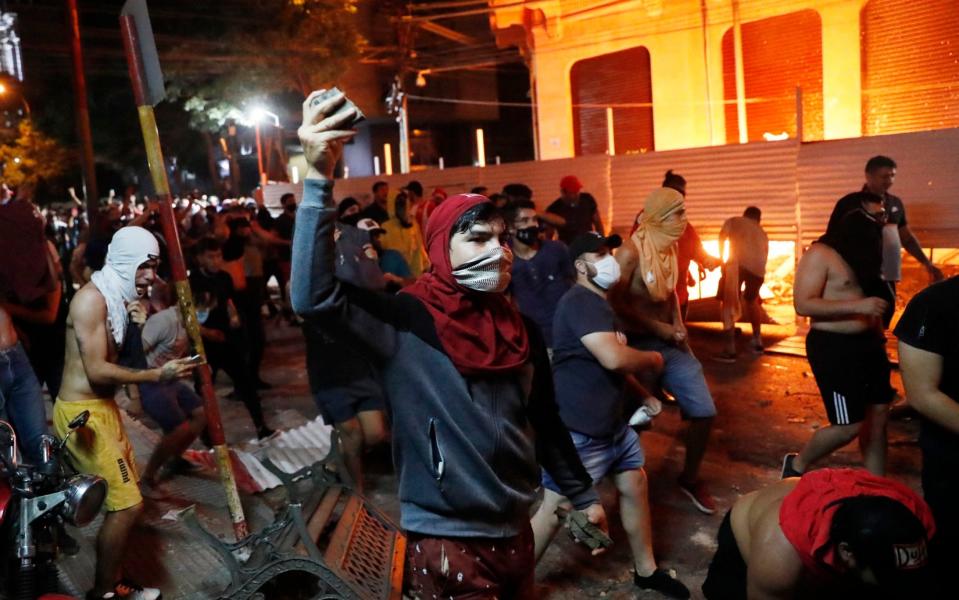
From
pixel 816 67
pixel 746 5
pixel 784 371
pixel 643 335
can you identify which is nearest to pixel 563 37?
pixel 746 5

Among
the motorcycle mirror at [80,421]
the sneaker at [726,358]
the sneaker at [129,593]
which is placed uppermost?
the motorcycle mirror at [80,421]

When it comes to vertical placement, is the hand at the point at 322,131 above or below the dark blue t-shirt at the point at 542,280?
above

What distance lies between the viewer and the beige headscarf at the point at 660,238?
5.07m

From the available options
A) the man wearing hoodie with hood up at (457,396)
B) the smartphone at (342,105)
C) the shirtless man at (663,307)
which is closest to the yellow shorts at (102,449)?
the man wearing hoodie with hood up at (457,396)

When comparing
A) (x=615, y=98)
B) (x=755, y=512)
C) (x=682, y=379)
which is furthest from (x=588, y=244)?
(x=615, y=98)

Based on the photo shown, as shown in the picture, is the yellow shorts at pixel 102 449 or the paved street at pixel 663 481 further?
the paved street at pixel 663 481

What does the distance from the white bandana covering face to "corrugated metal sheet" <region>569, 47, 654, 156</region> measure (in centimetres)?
1416

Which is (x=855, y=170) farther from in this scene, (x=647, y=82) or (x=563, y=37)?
(x=563, y=37)

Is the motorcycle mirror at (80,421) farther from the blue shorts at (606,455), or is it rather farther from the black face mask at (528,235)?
the black face mask at (528,235)

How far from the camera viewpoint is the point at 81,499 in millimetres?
3354

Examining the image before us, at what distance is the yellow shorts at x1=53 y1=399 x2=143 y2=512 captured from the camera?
160 inches

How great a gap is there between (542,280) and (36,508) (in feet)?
13.3

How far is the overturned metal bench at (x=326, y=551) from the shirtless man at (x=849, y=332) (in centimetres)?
237

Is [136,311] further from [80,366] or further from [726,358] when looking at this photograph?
[726,358]
